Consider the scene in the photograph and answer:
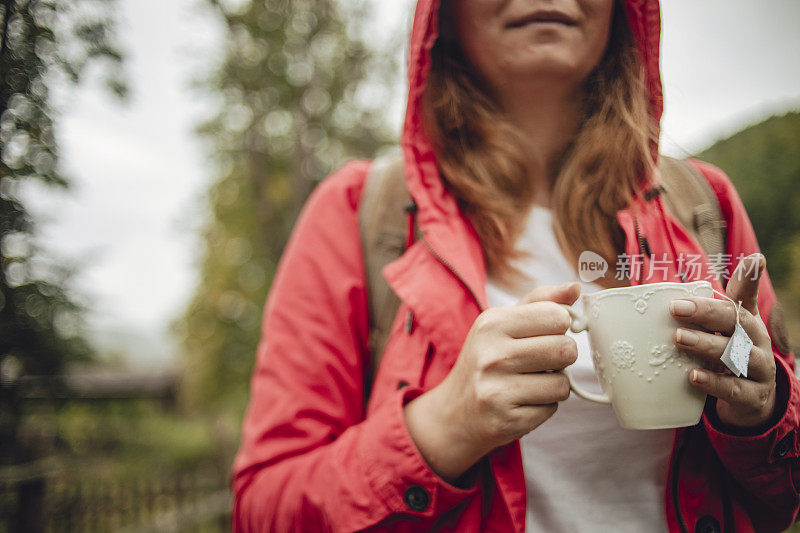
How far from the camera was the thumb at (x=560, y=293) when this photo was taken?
79 centimetres

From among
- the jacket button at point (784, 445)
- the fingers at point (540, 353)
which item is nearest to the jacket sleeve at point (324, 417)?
the fingers at point (540, 353)

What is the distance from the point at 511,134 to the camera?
4.04 ft

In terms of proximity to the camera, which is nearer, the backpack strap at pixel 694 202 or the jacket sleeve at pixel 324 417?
the jacket sleeve at pixel 324 417

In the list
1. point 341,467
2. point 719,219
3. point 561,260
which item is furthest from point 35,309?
point 719,219

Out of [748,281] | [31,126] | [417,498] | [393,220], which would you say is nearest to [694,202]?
[748,281]

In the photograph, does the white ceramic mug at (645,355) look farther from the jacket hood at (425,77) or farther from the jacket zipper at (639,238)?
the jacket hood at (425,77)

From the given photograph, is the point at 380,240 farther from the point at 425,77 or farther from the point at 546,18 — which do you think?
the point at 546,18

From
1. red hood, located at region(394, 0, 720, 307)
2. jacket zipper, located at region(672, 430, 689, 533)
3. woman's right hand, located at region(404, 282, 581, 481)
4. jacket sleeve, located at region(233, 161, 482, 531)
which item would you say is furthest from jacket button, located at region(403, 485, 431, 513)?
jacket zipper, located at region(672, 430, 689, 533)

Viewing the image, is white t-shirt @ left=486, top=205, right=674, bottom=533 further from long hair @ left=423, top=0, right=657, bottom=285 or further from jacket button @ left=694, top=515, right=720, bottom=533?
long hair @ left=423, top=0, right=657, bottom=285

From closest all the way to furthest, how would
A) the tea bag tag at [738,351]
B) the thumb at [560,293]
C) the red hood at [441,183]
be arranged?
the tea bag tag at [738,351] → the thumb at [560,293] → the red hood at [441,183]

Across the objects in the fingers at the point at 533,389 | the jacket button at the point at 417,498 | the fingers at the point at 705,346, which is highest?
the fingers at the point at 705,346

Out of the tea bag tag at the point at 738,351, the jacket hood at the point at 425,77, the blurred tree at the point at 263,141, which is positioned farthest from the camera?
the blurred tree at the point at 263,141

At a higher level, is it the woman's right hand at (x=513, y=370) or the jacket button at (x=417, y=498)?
the woman's right hand at (x=513, y=370)

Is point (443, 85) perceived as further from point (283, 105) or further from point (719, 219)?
point (283, 105)
